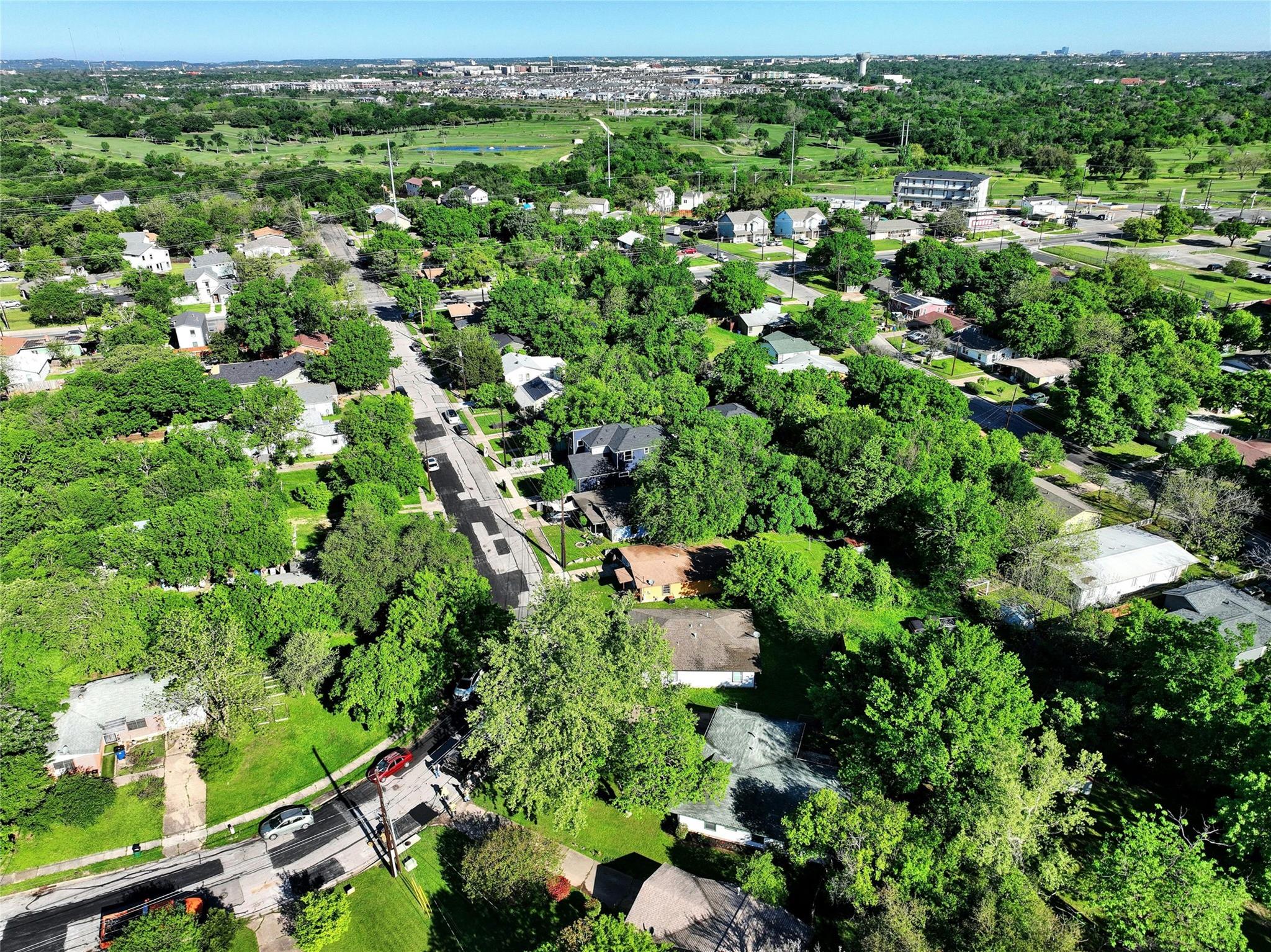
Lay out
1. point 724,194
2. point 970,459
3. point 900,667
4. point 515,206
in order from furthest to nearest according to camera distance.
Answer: point 724,194 → point 515,206 → point 970,459 → point 900,667

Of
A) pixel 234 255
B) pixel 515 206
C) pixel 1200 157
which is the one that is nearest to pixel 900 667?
pixel 234 255

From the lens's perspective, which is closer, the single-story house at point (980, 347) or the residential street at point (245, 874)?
the residential street at point (245, 874)

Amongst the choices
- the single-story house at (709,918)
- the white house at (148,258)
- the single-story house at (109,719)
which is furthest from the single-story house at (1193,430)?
the white house at (148,258)

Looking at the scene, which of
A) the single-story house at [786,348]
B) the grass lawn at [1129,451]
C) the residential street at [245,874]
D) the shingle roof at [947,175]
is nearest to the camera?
the residential street at [245,874]

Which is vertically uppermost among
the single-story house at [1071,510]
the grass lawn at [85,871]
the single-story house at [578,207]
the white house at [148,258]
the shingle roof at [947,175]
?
the shingle roof at [947,175]

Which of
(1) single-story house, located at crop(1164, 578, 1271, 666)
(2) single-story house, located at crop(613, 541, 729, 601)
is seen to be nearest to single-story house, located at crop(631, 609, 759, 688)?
(2) single-story house, located at crop(613, 541, 729, 601)

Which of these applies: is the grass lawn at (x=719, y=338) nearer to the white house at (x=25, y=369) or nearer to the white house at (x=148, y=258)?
the white house at (x=25, y=369)

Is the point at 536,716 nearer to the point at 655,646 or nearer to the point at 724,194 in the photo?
the point at 655,646

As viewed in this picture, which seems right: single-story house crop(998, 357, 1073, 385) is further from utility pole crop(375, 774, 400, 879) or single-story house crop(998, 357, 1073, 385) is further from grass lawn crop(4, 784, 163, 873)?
grass lawn crop(4, 784, 163, 873)
